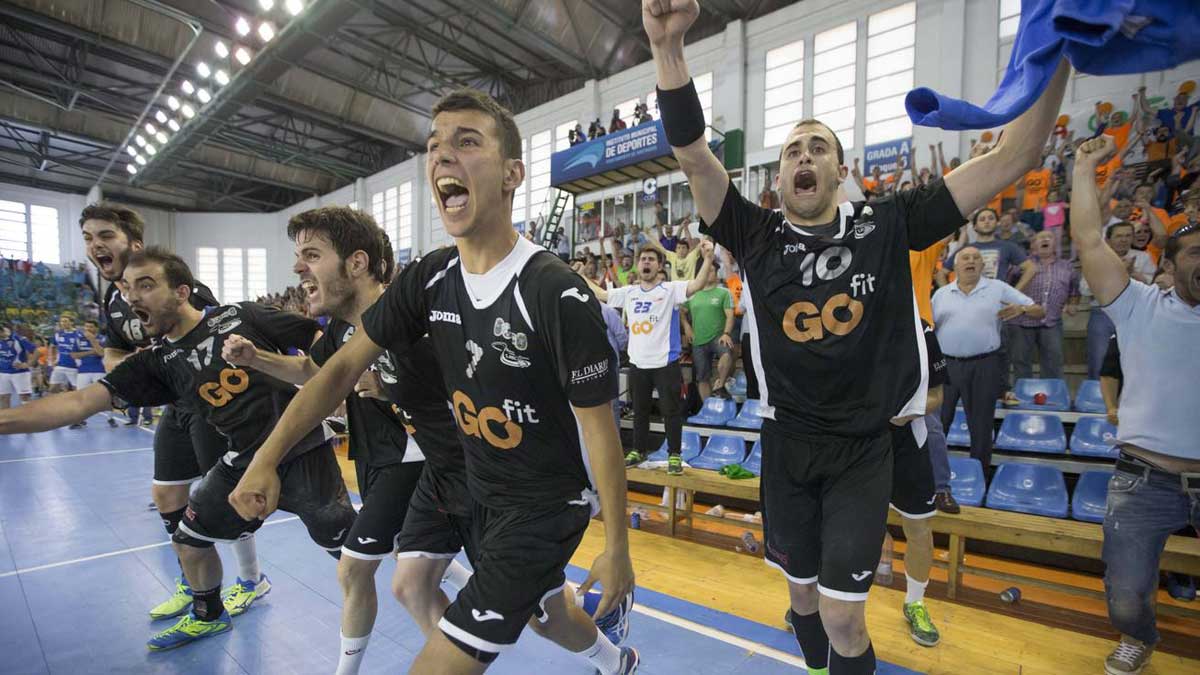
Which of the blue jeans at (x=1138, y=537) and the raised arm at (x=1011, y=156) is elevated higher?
the raised arm at (x=1011, y=156)

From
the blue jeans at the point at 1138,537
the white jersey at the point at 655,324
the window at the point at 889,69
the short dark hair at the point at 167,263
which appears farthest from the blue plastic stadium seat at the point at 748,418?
the window at the point at 889,69

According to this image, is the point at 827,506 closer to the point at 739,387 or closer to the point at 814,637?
the point at 814,637

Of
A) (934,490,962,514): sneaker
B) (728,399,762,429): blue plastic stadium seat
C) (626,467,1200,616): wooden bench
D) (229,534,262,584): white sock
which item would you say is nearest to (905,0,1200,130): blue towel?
(626,467,1200,616): wooden bench

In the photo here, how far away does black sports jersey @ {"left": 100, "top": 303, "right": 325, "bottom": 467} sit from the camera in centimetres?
301

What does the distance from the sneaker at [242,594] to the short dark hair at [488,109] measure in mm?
3425

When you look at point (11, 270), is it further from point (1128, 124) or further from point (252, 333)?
point (1128, 124)

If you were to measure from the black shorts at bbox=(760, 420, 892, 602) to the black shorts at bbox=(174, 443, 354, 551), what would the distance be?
2143 mm

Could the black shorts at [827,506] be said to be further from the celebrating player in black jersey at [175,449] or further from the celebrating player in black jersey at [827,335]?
the celebrating player in black jersey at [175,449]

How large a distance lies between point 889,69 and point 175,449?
1382 cm

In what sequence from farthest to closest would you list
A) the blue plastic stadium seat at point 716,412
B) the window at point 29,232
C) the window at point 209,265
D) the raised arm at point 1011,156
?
the window at point 209,265 → the window at point 29,232 → the blue plastic stadium seat at point 716,412 → the raised arm at point 1011,156

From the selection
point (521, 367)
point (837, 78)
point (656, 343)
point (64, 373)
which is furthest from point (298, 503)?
point (837, 78)

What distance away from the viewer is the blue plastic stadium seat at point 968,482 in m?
4.56

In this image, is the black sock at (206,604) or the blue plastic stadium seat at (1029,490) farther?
the blue plastic stadium seat at (1029,490)

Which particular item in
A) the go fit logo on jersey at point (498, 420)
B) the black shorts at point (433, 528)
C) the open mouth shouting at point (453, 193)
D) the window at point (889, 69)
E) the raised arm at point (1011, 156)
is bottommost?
the black shorts at point (433, 528)
